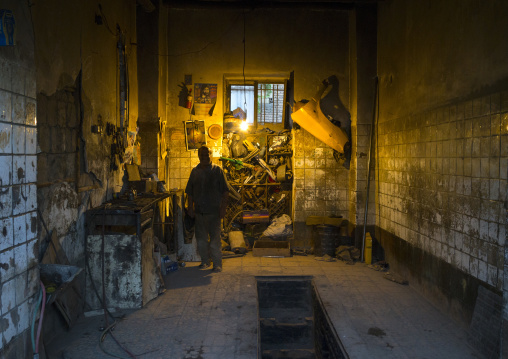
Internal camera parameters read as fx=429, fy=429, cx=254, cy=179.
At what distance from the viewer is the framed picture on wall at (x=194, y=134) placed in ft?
27.3

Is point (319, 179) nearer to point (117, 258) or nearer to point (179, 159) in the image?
point (179, 159)

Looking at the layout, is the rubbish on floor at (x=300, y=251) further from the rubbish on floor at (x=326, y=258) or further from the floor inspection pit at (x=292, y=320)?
the floor inspection pit at (x=292, y=320)

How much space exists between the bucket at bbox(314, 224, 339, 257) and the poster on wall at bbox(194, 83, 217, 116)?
3.21m

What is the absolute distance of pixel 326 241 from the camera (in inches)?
309

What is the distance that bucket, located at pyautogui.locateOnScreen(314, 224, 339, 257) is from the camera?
7852 millimetres

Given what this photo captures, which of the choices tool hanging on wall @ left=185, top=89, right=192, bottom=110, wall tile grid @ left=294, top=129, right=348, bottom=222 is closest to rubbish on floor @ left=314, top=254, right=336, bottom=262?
wall tile grid @ left=294, top=129, right=348, bottom=222

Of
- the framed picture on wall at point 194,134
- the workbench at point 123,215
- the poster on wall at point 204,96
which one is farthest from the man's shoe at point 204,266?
the poster on wall at point 204,96

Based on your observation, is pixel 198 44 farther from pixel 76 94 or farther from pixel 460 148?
pixel 460 148

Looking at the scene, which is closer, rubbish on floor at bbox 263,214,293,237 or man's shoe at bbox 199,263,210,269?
man's shoe at bbox 199,263,210,269

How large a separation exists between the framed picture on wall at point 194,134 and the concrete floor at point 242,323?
2764mm

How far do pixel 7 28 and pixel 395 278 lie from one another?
5686 millimetres

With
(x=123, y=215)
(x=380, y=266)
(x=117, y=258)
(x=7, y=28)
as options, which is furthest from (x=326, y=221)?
(x=7, y=28)

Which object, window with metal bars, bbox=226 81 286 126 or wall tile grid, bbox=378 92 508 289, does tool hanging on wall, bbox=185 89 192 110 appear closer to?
window with metal bars, bbox=226 81 286 126

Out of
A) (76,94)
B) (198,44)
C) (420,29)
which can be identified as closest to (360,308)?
(420,29)
